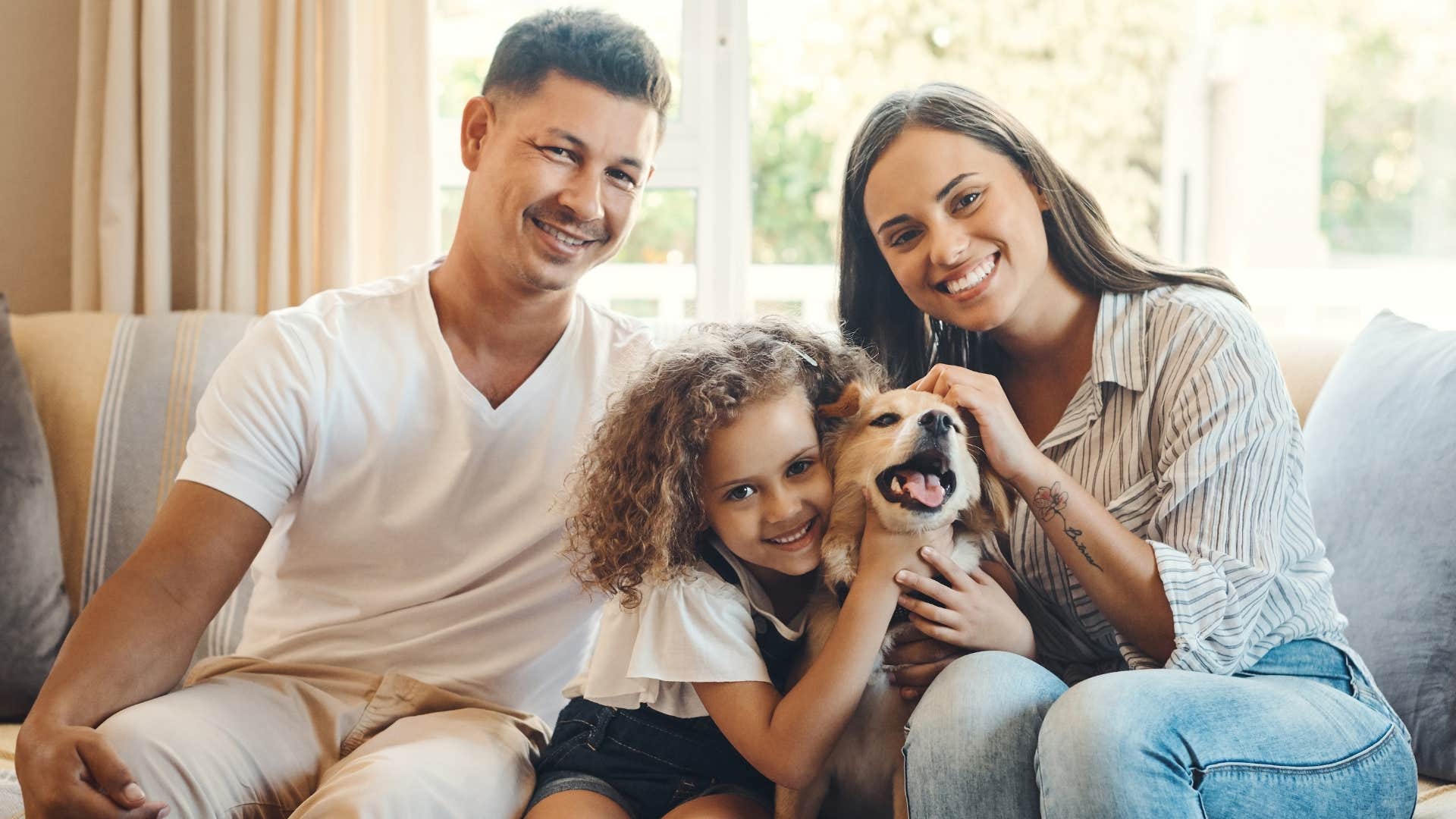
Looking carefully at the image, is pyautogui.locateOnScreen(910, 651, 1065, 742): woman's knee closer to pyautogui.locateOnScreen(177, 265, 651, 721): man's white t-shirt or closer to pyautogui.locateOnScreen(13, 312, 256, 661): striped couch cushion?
pyautogui.locateOnScreen(177, 265, 651, 721): man's white t-shirt

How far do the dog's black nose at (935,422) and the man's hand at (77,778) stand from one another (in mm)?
927

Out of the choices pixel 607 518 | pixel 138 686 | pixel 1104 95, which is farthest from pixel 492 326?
pixel 1104 95

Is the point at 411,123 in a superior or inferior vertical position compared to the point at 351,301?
superior

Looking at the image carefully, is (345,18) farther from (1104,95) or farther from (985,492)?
(1104,95)

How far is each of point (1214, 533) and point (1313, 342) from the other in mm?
896

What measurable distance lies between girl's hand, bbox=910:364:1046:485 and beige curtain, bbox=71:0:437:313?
4.73ft

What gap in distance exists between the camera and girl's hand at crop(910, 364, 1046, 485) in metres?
1.23

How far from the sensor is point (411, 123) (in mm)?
2332

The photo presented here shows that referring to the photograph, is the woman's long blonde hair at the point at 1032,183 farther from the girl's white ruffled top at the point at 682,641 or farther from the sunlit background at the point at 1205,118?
the sunlit background at the point at 1205,118

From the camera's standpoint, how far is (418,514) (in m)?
1.51

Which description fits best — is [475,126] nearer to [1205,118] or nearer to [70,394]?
[70,394]

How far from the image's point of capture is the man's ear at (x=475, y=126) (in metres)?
1.63

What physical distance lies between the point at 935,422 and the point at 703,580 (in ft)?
1.09

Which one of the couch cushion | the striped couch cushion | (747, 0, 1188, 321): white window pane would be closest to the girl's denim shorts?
the striped couch cushion
